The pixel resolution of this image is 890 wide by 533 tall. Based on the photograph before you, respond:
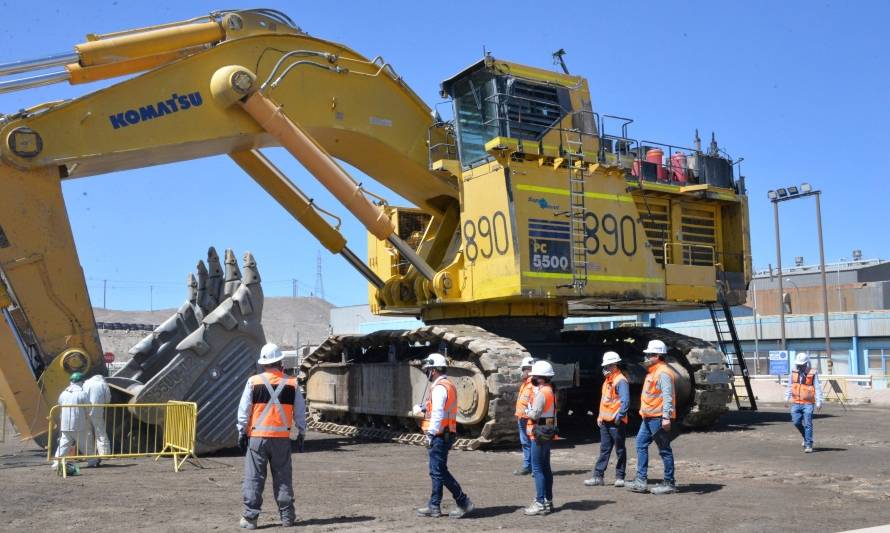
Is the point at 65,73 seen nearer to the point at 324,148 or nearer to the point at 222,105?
the point at 222,105

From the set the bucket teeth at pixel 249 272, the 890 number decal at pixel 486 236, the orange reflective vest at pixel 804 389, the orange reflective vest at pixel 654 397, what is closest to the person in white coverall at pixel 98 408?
the bucket teeth at pixel 249 272

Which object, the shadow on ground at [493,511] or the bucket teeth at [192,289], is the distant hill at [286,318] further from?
the shadow on ground at [493,511]

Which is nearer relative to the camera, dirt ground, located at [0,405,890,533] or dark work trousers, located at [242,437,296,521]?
dark work trousers, located at [242,437,296,521]

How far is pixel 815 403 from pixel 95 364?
1097 centimetres

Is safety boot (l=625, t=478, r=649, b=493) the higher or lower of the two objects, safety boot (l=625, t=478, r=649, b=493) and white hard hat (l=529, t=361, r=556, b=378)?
the lower

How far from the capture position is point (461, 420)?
1434cm

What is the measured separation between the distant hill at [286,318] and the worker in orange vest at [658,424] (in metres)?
79.9

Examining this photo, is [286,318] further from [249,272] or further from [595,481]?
[595,481]

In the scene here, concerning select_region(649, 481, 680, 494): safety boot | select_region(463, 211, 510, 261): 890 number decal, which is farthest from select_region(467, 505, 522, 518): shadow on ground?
select_region(463, 211, 510, 261): 890 number decal

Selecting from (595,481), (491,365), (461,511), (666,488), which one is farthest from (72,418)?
(666,488)

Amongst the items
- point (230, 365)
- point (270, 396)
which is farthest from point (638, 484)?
point (230, 365)

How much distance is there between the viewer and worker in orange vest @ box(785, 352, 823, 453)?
13.7 meters

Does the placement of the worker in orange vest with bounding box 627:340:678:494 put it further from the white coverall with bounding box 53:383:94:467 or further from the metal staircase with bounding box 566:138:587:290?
the white coverall with bounding box 53:383:94:467

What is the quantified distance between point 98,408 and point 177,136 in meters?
4.22
